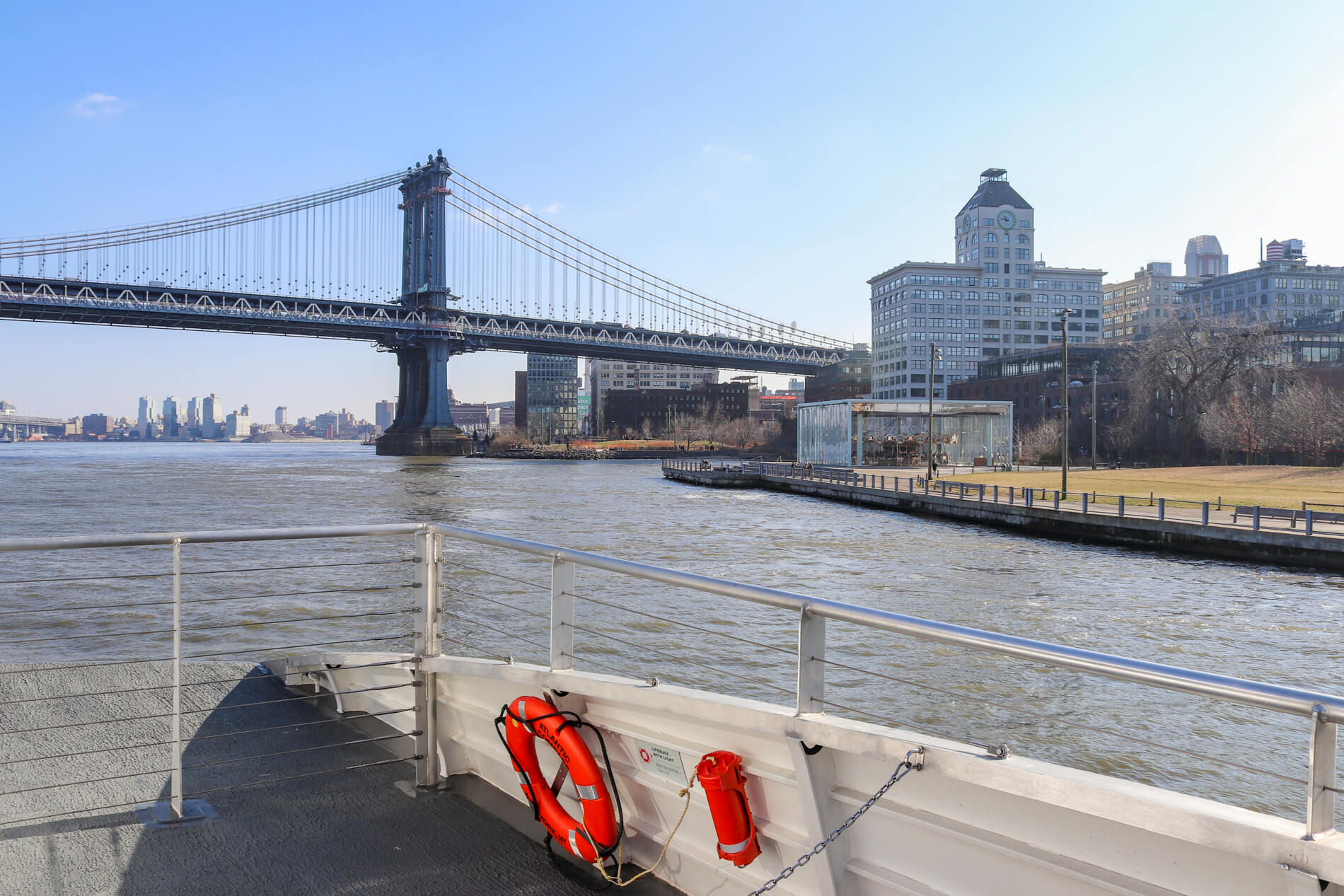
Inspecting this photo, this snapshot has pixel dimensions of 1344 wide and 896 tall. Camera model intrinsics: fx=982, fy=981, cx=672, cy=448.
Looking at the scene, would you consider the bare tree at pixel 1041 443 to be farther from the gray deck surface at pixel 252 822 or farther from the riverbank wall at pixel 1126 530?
the gray deck surface at pixel 252 822

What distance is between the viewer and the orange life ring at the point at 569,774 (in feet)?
11.5

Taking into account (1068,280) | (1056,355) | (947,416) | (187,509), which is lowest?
(187,509)

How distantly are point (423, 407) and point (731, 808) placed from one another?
99.7 metres

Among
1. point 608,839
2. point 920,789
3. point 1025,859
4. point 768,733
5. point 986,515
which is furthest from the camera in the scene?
point 986,515

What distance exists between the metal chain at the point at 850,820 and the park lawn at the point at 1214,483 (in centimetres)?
3225

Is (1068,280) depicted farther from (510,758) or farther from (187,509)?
(510,758)

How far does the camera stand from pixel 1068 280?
456ft

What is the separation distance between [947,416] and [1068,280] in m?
87.8

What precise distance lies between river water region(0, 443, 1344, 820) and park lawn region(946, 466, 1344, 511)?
9.55 meters

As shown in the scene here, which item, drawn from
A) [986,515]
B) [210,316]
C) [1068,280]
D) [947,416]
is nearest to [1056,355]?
[947,416]

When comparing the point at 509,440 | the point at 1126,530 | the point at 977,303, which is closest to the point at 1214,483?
the point at 1126,530

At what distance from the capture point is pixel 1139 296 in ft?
586

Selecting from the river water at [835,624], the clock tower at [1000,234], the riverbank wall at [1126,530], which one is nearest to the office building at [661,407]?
the clock tower at [1000,234]

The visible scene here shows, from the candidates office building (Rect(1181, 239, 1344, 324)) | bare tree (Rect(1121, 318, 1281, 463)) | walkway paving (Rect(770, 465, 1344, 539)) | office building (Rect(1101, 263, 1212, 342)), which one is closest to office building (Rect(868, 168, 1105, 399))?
office building (Rect(1181, 239, 1344, 324))
